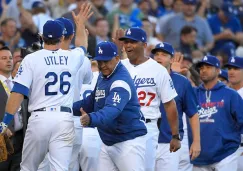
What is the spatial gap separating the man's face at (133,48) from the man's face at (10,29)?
571cm

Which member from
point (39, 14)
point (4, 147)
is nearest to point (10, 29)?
point (39, 14)

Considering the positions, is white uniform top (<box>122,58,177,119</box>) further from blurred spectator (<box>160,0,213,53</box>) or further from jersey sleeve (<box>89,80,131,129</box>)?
blurred spectator (<box>160,0,213,53</box>)

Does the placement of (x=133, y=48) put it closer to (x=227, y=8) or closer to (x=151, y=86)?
(x=151, y=86)

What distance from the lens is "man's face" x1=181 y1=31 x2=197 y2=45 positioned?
16.7 meters

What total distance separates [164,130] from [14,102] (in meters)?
2.53

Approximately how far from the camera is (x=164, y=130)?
11.3 m

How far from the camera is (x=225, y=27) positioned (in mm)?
18578

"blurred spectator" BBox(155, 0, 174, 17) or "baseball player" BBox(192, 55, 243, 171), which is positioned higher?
"blurred spectator" BBox(155, 0, 174, 17)

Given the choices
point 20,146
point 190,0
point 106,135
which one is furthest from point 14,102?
point 190,0

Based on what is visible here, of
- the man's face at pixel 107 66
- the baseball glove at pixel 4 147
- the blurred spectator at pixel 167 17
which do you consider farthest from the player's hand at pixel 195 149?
the blurred spectator at pixel 167 17

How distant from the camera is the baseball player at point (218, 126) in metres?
11.5

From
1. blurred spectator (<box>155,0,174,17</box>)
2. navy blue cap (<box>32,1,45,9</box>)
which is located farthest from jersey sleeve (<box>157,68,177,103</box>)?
blurred spectator (<box>155,0,174,17</box>)

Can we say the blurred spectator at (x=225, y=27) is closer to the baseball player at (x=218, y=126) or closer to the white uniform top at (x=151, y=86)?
the baseball player at (x=218, y=126)

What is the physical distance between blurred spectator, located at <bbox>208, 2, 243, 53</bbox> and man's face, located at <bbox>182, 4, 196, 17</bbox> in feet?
3.41
